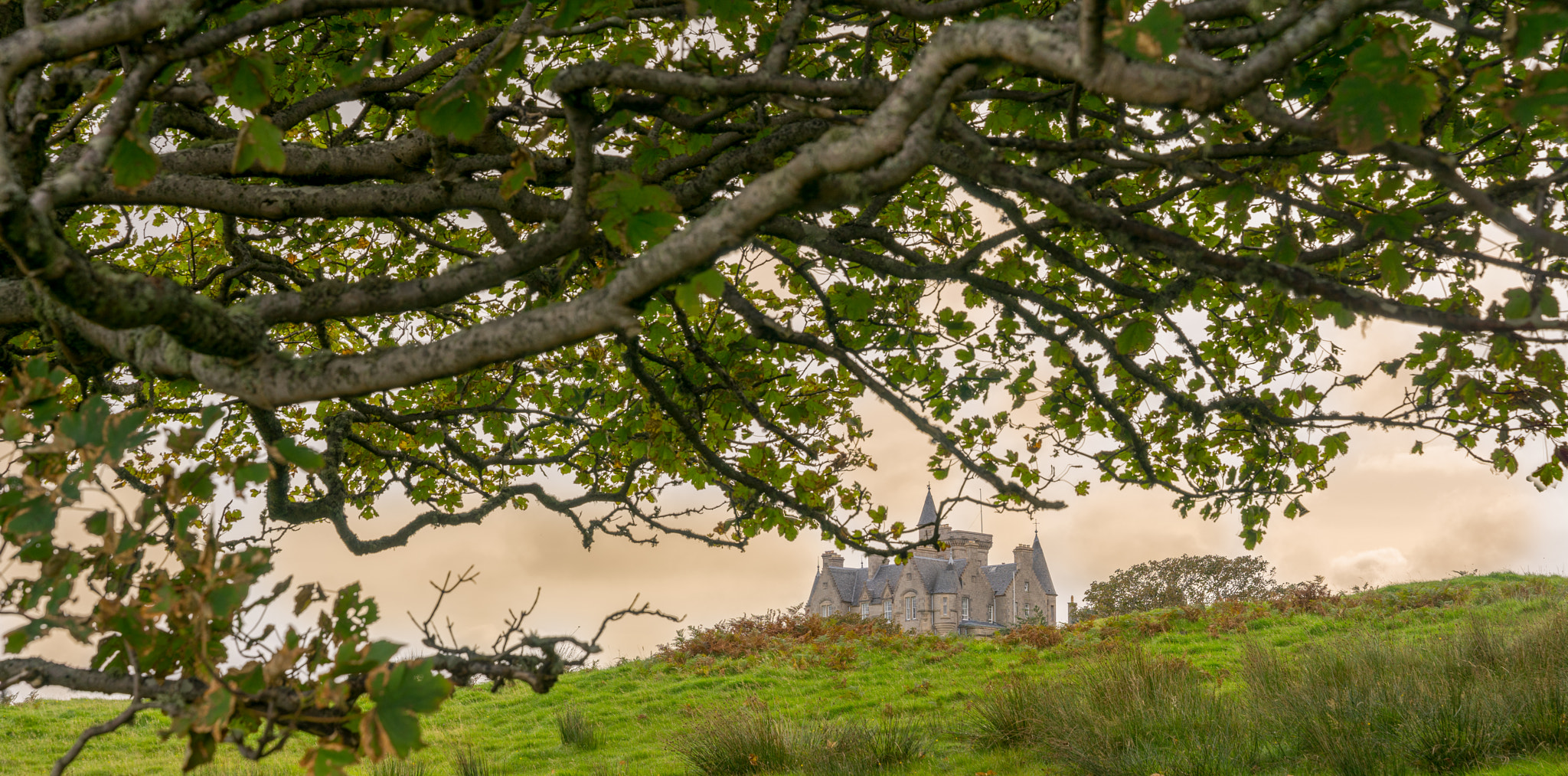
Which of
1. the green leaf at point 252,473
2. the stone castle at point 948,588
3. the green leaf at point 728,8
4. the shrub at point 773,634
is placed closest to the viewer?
the green leaf at point 252,473

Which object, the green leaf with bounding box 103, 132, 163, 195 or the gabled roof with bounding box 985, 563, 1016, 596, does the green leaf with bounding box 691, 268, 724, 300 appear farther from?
the gabled roof with bounding box 985, 563, 1016, 596

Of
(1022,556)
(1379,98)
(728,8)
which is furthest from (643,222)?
(1022,556)

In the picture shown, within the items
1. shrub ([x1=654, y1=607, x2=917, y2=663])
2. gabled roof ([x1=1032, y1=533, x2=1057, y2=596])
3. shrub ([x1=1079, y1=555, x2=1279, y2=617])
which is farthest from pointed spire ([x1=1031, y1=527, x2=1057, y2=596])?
shrub ([x1=654, y1=607, x2=917, y2=663])

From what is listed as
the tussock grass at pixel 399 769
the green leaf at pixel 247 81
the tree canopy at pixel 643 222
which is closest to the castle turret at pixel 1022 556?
the tussock grass at pixel 399 769

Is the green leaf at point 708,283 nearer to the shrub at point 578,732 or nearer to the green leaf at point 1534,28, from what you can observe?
the green leaf at point 1534,28

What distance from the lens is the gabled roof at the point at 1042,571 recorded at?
6525 cm

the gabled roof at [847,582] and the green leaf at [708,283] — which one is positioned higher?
the gabled roof at [847,582]

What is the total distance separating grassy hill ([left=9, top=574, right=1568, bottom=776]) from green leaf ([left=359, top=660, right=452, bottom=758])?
775cm

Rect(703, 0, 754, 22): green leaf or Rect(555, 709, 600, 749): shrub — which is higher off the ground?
Rect(703, 0, 754, 22): green leaf

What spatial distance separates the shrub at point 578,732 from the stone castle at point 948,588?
4764 cm

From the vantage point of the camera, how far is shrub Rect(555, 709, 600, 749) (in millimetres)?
11688

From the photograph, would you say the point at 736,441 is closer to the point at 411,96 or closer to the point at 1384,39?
the point at 411,96

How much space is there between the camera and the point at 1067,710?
9.61 meters

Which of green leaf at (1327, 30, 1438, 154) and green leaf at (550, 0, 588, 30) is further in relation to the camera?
green leaf at (550, 0, 588, 30)
